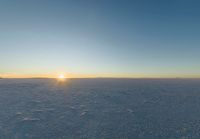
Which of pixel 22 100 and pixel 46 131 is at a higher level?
pixel 22 100

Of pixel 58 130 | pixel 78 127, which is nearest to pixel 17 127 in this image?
pixel 58 130

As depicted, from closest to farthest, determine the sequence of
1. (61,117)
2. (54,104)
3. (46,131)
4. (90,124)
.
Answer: (46,131) < (90,124) < (61,117) < (54,104)

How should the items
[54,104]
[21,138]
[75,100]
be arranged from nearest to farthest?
→ 1. [21,138]
2. [54,104]
3. [75,100]

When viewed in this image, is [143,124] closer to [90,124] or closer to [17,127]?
[90,124]

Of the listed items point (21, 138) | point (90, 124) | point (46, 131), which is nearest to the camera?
point (21, 138)

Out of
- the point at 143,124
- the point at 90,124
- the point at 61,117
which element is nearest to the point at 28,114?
the point at 61,117

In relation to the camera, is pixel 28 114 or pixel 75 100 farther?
pixel 75 100

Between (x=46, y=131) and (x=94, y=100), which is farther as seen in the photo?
(x=94, y=100)

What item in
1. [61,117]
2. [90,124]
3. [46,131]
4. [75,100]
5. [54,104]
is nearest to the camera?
[46,131]

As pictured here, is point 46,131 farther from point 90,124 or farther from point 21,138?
point 90,124
